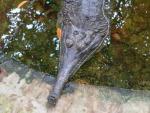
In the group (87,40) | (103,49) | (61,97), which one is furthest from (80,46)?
(103,49)

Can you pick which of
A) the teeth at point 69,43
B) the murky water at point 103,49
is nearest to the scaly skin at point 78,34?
the teeth at point 69,43

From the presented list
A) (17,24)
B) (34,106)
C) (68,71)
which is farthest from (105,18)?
(17,24)

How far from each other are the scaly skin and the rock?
1.2 inches

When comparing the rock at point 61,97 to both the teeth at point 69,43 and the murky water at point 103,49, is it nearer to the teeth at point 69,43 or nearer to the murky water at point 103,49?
the teeth at point 69,43

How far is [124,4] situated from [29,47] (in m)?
0.33

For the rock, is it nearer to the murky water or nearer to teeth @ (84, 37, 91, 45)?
teeth @ (84, 37, 91, 45)

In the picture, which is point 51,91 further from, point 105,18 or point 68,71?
point 105,18

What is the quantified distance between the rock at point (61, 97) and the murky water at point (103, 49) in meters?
0.28

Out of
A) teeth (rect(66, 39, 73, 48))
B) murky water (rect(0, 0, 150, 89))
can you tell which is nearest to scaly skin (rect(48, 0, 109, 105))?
teeth (rect(66, 39, 73, 48))

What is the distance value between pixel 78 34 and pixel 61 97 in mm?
152

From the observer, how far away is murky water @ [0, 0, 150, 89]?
1.39 meters

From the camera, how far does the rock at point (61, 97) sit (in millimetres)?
1053

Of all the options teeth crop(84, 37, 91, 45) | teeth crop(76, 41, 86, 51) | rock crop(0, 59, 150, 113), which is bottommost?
rock crop(0, 59, 150, 113)

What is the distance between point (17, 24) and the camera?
1.44m
